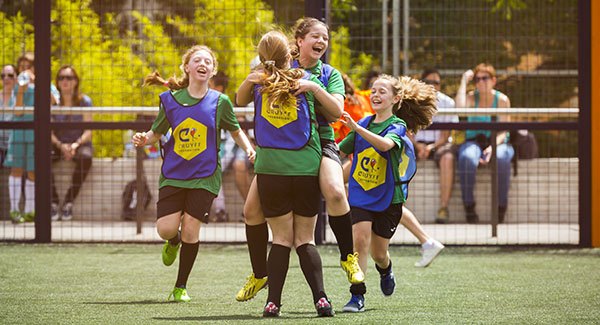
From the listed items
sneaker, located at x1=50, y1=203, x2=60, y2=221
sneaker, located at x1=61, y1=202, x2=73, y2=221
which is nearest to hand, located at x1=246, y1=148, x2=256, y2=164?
sneaker, located at x1=50, y1=203, x2=60, y2=221

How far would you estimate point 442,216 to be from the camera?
1262 centimetres

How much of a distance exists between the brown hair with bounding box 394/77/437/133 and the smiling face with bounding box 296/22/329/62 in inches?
51.6

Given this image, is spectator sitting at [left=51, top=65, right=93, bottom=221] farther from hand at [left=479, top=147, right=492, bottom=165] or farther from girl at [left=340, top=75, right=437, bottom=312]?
girl at [left=340, top=75, right=437, bottom=312]

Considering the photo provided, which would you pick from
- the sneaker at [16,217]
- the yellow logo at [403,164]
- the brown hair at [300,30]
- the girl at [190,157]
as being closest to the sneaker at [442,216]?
the sneaker at [16,217]

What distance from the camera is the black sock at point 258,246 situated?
23.9ft

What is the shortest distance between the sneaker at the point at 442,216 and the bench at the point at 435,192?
0.26 ft

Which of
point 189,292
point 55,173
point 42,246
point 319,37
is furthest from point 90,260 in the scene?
point 319,37

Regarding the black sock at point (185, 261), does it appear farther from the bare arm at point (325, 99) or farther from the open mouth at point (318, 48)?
the open mouth at point (318, 48)

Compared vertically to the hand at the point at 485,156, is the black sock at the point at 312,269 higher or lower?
lower

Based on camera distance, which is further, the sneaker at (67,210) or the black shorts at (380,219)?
the sneaker at (67,210)

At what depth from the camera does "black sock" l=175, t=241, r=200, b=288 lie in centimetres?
782

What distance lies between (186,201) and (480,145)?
539 centimetres

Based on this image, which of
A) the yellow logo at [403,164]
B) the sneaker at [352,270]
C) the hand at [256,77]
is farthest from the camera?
the yellow logo at [403,164]

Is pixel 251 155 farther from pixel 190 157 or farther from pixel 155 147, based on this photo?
pixel 155 147
